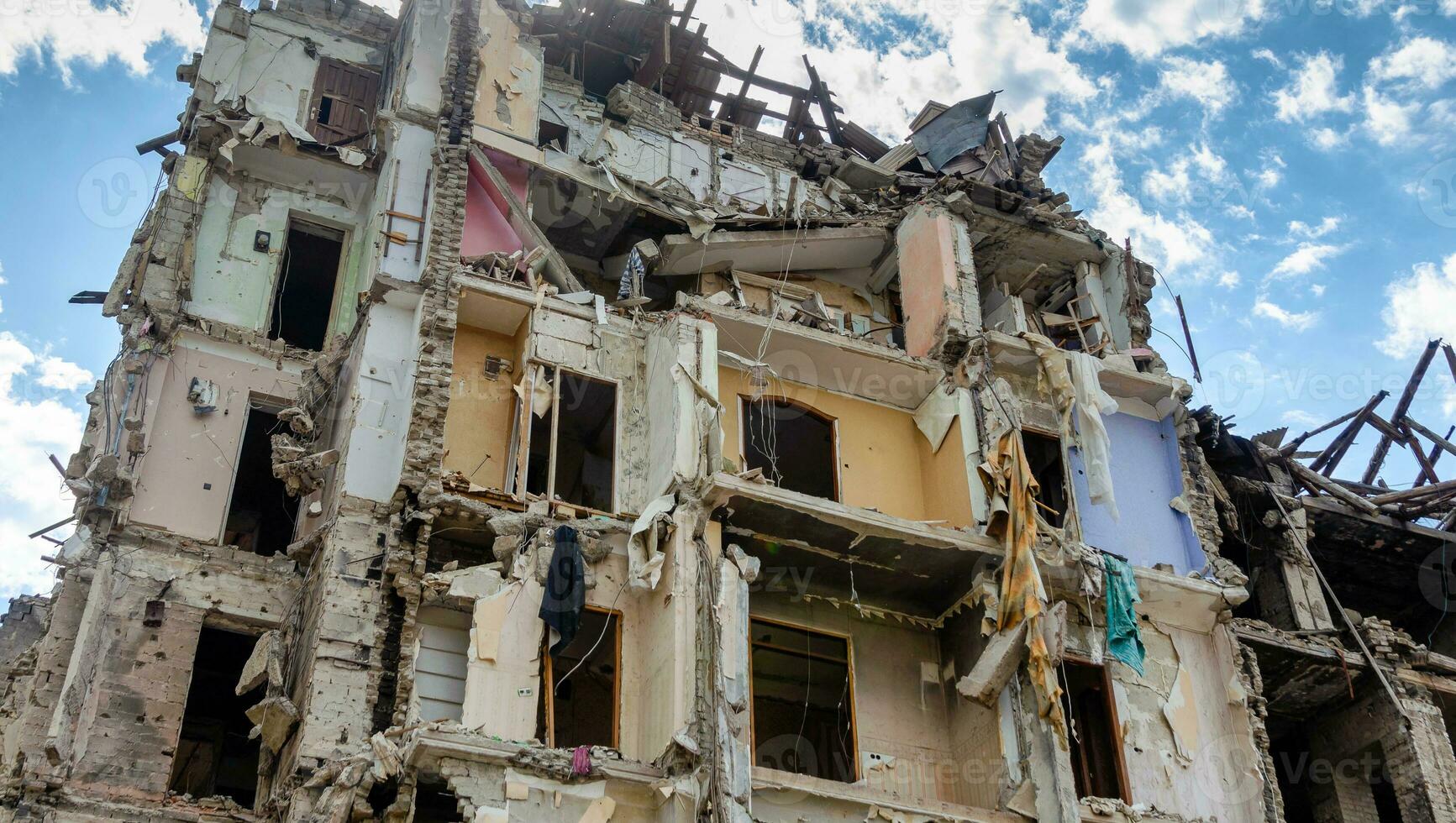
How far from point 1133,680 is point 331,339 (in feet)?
41.8

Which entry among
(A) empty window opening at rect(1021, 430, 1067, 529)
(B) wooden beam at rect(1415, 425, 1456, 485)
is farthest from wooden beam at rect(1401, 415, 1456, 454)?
(A) empty window opening at rect(1021, 430, 1067, 529)

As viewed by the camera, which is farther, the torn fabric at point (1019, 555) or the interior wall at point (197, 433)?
the interior wall at point (197, 433)

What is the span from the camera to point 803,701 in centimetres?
2186

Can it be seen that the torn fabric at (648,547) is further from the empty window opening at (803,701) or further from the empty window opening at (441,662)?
the empty window opening at (803,701)

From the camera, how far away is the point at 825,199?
28344 mm

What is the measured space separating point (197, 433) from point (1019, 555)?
11642 mm

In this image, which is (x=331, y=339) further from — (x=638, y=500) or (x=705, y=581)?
(x=705, y=581)

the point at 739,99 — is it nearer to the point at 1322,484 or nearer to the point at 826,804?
the point at 1322,484

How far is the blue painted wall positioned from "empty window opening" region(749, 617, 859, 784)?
14.4 feet

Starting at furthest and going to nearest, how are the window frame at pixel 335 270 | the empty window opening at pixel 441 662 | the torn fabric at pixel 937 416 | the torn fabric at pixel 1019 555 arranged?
the window frame at pixel 335 270
the torn fabric at pixel 937 416
the torn fabric at pixel 1019 555
the empty window opening at pixel 441 662

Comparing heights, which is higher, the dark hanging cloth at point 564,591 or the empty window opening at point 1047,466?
the empty window opening at point 1047,466

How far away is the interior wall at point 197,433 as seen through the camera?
18.7 meters

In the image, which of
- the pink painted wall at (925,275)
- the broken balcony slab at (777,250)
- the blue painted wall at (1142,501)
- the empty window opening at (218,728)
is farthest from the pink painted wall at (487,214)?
the blue painted wall at (1142,501)

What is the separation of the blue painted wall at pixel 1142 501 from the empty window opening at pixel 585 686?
7.49m
